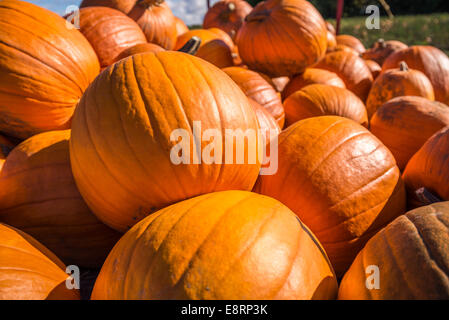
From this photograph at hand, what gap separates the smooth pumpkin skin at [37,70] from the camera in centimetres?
198

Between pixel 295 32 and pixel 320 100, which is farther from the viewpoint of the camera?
pixel 295 32

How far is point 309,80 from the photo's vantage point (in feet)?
11.7

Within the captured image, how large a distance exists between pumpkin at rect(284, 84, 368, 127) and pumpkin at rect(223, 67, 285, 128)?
178 millimetres

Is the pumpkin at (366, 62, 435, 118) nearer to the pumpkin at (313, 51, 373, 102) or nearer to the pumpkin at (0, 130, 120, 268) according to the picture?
the pumpkin at (313, 51, 373, 102)

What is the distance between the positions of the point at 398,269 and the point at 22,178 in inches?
62.9

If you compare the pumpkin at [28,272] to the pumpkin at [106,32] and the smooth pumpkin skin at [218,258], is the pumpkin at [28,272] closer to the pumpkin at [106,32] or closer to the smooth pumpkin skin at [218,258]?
the smooth pumpkin skin at [218,258]

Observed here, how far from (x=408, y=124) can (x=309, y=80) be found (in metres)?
1.22

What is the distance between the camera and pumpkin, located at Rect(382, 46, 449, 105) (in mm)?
3805

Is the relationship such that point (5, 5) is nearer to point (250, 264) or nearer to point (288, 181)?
point (288, 181)

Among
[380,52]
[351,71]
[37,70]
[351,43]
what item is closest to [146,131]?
[37,70]

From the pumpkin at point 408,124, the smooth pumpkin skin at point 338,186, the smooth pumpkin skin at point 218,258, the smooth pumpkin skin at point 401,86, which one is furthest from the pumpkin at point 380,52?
the smooth pumpkin skin at point 218,258

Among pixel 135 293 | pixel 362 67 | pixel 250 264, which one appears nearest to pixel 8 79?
pixel 135 293

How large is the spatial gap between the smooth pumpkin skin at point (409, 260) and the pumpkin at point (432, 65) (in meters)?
3.08

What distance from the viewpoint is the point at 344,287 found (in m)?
1.18
